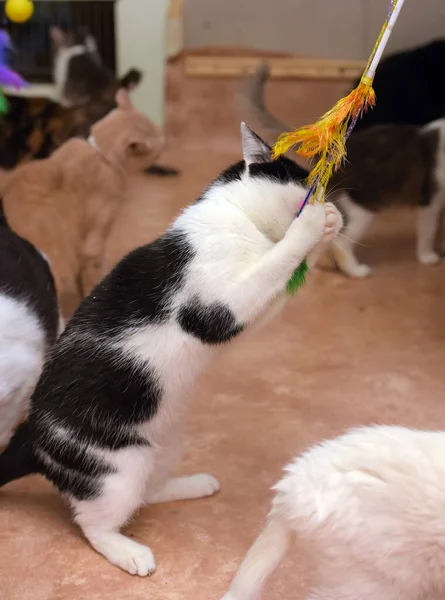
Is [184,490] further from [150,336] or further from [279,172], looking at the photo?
[279,172]

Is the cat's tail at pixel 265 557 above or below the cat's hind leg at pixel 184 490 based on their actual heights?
above

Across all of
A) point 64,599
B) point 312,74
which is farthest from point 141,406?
point 312,74

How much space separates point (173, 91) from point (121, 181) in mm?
1561

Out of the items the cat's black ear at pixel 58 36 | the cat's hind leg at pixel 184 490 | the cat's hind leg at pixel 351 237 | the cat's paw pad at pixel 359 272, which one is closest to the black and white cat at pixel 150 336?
the cat's hind leg at pixel 184 490

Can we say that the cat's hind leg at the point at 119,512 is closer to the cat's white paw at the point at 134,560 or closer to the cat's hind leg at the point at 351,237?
the cat's white paw at the point at 134,560

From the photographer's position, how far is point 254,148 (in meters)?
1.43

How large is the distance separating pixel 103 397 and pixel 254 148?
1.95ft

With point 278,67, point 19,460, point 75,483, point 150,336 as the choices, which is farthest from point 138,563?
point 278,67

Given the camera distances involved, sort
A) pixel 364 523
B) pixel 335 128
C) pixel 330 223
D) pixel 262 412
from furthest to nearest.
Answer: pixel 262 412 < pixel 330 223 < pixel 335 128 < pixel 364 523

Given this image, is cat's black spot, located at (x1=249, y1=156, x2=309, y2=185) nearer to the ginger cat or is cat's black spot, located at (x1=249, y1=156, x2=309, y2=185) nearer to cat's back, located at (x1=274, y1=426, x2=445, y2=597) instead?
cat's back, located at (x1=274, y1=426, x2=445, y2=597)

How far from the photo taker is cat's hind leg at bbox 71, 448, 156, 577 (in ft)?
4.54

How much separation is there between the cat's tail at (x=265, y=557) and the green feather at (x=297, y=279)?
435 mm

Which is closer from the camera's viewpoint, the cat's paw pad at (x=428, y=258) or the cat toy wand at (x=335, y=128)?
the cat toy wand at (x=335, y=128)

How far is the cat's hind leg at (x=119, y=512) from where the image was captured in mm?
1384
